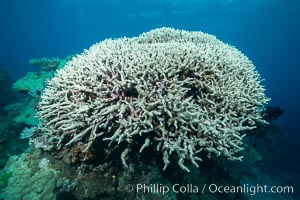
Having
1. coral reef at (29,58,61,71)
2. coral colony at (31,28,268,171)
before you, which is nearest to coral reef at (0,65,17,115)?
coral reef at (29,58,61,71)

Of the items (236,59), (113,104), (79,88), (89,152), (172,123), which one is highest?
(236,59)

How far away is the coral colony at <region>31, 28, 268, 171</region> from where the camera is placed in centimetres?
361

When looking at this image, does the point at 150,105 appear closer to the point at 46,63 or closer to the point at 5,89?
the point at 46,63

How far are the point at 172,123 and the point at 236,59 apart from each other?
245 cm

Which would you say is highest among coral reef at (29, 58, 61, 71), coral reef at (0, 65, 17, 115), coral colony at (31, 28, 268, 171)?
coral reef at (0, 65, 17, 115)

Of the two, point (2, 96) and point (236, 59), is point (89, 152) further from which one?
point (2, 96)

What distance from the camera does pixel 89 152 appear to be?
3.93 meters

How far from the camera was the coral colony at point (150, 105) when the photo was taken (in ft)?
11.8

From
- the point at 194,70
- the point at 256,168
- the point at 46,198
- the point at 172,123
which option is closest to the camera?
the point at 172,123

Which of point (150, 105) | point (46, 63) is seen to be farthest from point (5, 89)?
point (150, 105)

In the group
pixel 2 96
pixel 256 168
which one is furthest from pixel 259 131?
pixel 2 96

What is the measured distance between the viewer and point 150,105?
3586 mm

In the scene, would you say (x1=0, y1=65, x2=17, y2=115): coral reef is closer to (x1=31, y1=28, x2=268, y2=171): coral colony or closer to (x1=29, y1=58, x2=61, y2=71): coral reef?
(x1=29, y1=58, x2=61, y2=71): coral reef

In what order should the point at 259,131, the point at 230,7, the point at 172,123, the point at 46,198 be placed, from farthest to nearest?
the point at 230,7
the point at 259,131
the point at 46,198
the point at 172,123
